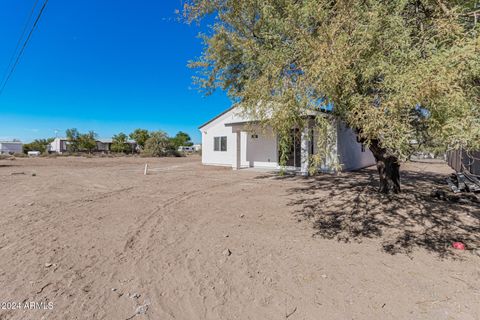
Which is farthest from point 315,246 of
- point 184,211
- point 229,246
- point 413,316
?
point 184,211

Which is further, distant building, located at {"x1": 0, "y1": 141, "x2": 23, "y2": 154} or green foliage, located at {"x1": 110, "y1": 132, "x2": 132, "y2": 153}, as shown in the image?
distant building, located at {"x1": 0, "y1": 141, "x2": 23, "y2": 154}

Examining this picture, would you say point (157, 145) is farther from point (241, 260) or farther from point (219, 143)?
point (241, 260)

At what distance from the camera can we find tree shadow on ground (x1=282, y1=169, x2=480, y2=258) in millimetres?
4258

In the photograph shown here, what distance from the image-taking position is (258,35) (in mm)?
6293

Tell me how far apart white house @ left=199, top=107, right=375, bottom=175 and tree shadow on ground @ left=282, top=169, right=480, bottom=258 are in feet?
13.5

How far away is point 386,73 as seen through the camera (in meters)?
2.75

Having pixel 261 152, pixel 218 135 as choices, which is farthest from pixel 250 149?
pixel 218 135

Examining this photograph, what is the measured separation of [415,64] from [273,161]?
12722 millimetres

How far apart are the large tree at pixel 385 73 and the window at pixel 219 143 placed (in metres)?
14.3

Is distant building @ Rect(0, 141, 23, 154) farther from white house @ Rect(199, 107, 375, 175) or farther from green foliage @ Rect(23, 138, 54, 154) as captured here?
white house @ Rect(199, 107, 375, 175)

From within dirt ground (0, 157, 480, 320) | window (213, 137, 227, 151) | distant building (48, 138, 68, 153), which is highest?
distant building (48, 138, 68, 153)

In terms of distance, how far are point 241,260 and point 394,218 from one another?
12.6ft

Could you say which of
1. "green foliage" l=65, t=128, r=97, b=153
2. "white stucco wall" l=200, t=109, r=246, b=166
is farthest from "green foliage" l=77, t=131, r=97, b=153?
"white stucco wall" l=200, t=109, r=246, b=166

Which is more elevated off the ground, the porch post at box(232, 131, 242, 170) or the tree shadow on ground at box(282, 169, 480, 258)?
the porch post at box(232, 131, 242, 170)
